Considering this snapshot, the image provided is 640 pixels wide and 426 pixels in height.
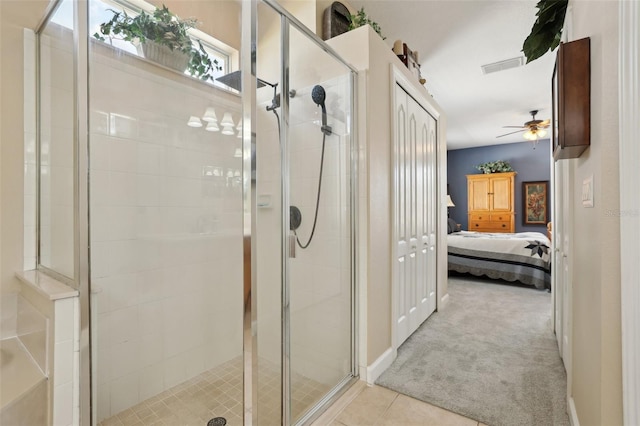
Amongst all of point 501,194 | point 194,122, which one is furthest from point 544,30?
point 501,194

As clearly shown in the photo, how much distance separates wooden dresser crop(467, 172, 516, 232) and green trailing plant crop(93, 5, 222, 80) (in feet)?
23.8

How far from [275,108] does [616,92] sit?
1368mm

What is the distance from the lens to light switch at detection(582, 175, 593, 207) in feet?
3.65

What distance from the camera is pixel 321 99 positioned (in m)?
1.99

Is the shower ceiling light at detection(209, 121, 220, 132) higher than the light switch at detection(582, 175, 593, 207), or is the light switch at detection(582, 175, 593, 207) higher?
the shower ceiling light at detection(209, 121, 220, 132)

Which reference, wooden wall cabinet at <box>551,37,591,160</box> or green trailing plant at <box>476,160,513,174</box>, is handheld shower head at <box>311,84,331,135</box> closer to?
wooden wall cabinet at <box>551,37,591,160</box>

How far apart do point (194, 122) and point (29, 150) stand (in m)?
0.86

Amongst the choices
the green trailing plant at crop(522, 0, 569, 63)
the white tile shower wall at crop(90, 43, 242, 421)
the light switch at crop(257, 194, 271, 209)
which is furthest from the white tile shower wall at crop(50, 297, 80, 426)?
the green trailing plant at crop(522, 0, 569, 63)

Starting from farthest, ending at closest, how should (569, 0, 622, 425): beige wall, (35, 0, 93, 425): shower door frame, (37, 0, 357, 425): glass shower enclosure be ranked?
(37, 0, 357, 425): glass shower enclosure, (35, 0, 93, 425): shower door frame, (569, 0, 622, 425): beige wall

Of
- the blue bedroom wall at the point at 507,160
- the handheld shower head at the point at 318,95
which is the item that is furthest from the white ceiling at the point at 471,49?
the blue bedroom wall at the point at 507,160

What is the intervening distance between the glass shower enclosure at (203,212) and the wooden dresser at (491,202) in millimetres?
6675

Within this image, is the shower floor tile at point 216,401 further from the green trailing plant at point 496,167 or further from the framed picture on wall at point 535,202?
Answer: the green trailing plant at point 496,167

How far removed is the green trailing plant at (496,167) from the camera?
7352 millimetres

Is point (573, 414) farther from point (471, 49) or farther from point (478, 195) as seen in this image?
point (478, 195)
